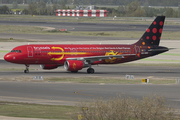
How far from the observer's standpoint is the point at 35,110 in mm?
27062

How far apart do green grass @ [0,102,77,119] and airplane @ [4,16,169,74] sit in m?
20.4

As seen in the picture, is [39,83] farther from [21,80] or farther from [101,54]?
[101,54]

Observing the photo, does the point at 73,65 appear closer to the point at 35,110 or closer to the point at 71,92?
the point at 71,92

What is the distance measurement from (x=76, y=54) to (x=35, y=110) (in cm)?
2528

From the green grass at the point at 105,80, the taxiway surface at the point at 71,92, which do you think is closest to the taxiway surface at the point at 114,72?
the green grass at the point at 105,80

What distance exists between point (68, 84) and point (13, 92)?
26.1ft

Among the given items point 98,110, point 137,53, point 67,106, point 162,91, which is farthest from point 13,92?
point 137,53

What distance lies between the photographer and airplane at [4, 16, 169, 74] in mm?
50062

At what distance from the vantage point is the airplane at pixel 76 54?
1971 inches

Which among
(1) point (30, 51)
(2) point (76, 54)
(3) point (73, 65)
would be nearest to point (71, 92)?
(3) point (73, 65)

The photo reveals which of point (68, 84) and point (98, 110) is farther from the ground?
point (98, 110)

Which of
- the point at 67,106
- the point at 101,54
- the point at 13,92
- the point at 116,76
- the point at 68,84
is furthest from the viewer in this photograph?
the point at 101,54

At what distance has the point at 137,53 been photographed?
54.5 meters

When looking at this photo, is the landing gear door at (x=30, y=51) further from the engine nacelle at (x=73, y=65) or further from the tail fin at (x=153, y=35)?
the tail fin at (x=153, y=35)
